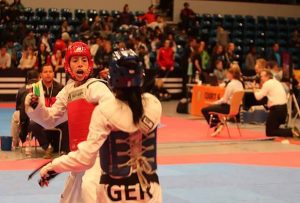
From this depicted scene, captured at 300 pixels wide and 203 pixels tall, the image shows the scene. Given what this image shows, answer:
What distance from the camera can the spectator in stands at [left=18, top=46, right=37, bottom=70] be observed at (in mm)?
20875

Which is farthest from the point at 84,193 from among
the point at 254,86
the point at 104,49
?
the point at 104,49

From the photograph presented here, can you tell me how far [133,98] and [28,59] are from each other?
17.3 metres

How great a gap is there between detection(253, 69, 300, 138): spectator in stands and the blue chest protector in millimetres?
9806

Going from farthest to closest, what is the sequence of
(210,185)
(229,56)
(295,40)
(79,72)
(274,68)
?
1. (295,40)
2. (229,56)
3. (274,68)
4. (210,185)
5. (79,72)

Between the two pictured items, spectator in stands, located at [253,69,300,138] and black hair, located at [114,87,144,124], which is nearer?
black hair, located at [114,87,144,124]

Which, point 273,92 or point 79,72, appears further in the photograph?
point 273,92

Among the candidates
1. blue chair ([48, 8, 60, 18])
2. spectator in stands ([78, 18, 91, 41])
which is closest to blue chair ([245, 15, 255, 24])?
spectator in stands ([78, 18, 91, 41])

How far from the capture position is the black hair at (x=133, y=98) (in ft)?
13.3

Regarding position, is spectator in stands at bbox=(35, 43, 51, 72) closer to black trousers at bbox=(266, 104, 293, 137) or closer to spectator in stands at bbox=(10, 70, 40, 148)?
spectator in stands at bbox=(10, 70, 40, 148)

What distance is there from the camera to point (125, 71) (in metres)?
4.09

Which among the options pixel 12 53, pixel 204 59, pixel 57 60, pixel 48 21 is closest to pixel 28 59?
pixel 12 53

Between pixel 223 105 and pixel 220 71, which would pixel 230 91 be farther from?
pixel 220 71

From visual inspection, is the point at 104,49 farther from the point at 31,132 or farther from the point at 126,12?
Answer: the point at 31,132

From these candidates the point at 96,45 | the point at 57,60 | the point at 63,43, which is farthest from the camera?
the point at 63,43
